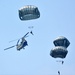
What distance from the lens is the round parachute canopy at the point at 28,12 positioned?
2968 inches

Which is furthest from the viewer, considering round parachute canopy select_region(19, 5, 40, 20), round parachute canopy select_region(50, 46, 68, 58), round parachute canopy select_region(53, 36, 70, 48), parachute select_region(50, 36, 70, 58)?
round parachute canopy select_region(53, 36, 70, 48)

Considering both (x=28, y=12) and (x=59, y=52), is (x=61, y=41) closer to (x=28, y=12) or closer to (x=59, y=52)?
(x=59, y=52)

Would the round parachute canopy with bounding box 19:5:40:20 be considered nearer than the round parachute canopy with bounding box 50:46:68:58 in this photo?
Yes

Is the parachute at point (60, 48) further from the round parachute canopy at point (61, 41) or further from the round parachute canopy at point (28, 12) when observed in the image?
the round parachute canopy at point (28, 12)

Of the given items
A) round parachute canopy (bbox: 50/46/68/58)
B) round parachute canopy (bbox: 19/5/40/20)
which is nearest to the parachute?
round parachute canopy (bbox: 50/46/68/58)

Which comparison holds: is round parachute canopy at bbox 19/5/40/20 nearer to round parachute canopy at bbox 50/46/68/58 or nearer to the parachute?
round parachute canopy at bbox 50/46/68/58

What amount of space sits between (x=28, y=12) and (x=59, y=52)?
1219cm

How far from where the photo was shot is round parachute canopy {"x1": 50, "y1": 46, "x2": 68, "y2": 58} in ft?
261

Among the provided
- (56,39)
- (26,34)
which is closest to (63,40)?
(56,39)

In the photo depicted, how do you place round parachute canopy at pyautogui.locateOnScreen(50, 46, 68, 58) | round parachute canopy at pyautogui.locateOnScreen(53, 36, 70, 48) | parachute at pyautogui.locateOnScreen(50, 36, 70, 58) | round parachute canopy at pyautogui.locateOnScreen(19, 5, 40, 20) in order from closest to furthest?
round parachute canopy at pyautogui.locateOnScreen(19, 5, 40, 20)
round parachute canopy at pyautogui.locateOnScreen(50, 46, 68, 58)
parachute at pyautogui.locateOnScreen(50, 36, 70, 58)
round parachute canopy at pyautogui.locateOnScreen(53, 36, 70, 48)

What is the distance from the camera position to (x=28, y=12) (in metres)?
75.4

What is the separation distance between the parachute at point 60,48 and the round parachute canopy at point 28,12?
9375 mm

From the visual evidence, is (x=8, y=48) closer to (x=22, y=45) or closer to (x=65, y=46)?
(x=22, y=45)

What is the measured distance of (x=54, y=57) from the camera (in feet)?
268
